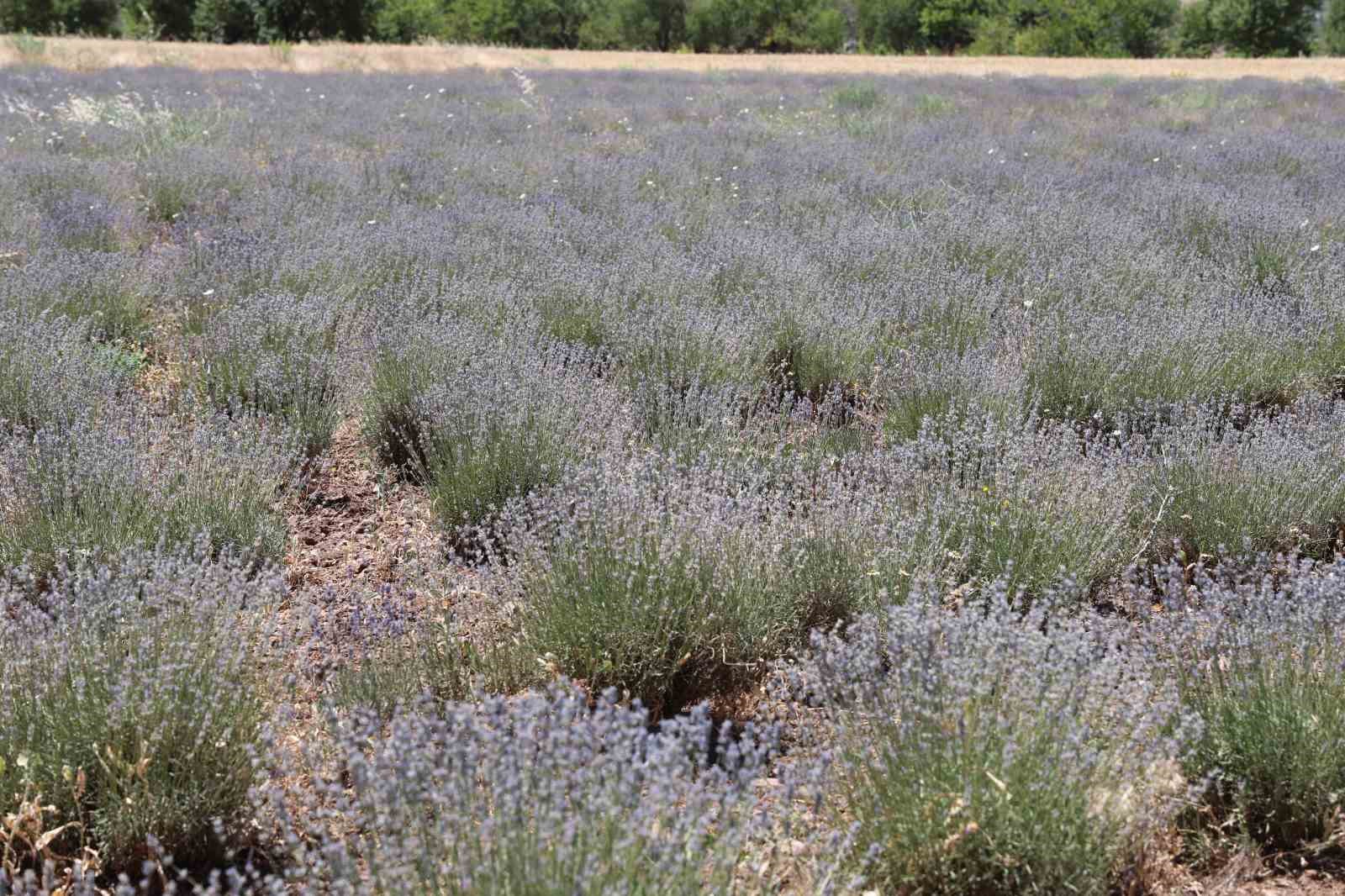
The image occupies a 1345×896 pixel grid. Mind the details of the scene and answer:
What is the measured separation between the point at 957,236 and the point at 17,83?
13211mm

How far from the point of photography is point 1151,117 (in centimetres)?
1312

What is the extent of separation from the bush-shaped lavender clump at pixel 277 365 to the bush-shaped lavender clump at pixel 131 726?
1.59 metres

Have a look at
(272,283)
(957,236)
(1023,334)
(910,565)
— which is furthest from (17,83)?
(910,565)

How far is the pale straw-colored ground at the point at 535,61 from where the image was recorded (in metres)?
23.0

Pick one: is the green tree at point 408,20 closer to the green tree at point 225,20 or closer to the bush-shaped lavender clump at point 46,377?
the green tree at point 225,20

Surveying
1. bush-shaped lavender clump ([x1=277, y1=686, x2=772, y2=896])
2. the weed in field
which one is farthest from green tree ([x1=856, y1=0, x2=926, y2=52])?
bush-shaped lavender clump ([x1=277, y1=686, x2=772, y2=896])

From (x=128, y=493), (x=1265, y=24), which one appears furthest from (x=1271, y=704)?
(x=1265, y=24)

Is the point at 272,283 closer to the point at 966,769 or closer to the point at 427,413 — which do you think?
the point at 427,413

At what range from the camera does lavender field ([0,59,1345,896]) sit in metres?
1.84

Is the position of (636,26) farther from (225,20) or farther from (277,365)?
(277,365)

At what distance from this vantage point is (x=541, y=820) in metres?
1.55

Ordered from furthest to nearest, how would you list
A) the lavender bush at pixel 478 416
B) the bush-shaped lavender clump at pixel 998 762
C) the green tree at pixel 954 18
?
the green tree at pixel 954 18 < the lavender bush at pixel 478 416 < the bush-shaped lavender clump at pixel 998 762

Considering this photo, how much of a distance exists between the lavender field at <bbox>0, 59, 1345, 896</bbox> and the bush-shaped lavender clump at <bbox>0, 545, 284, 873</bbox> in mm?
12

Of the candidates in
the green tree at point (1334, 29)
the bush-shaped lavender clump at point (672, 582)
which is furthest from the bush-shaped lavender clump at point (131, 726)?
the green tree at point (1334, 29)
